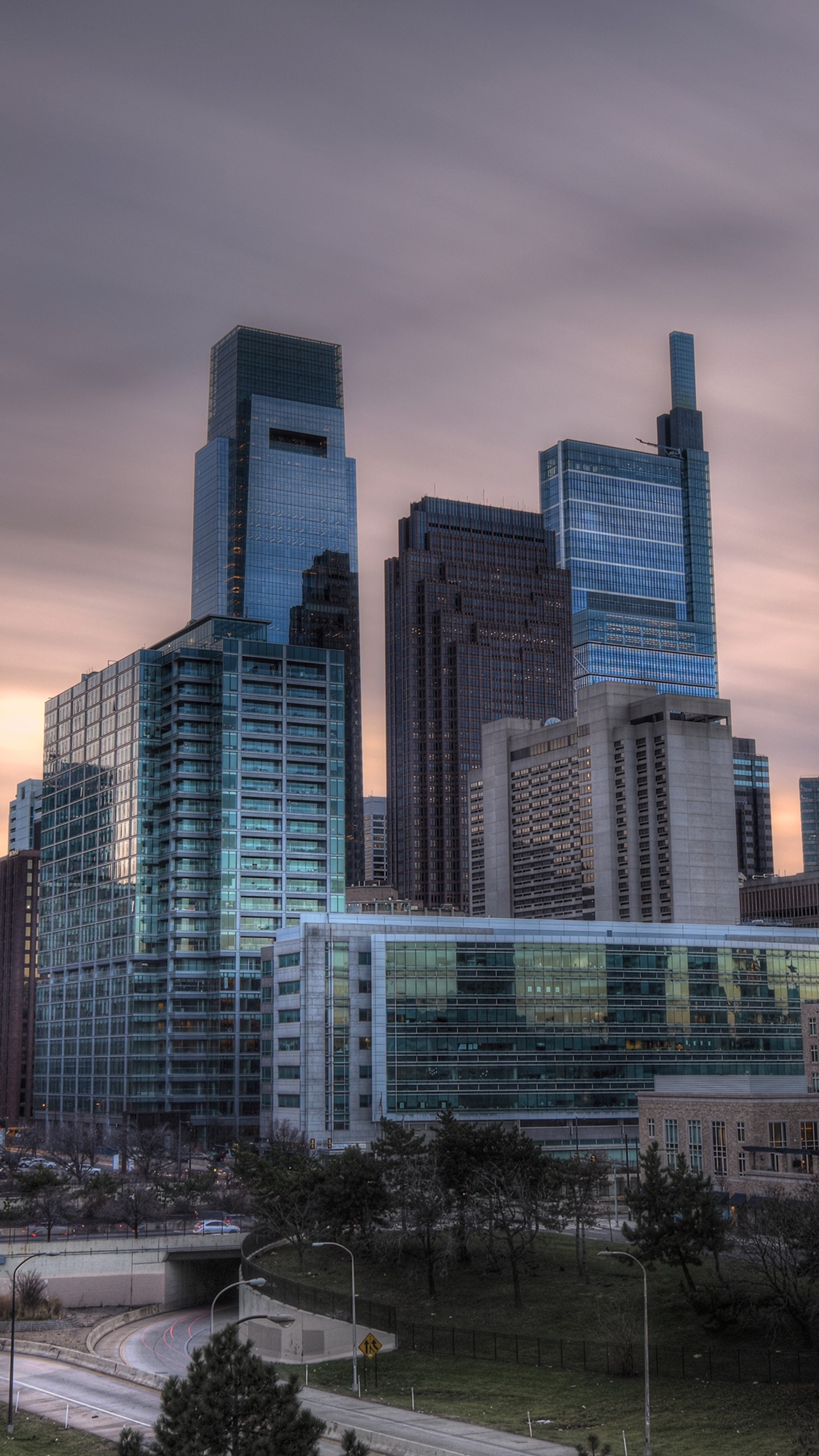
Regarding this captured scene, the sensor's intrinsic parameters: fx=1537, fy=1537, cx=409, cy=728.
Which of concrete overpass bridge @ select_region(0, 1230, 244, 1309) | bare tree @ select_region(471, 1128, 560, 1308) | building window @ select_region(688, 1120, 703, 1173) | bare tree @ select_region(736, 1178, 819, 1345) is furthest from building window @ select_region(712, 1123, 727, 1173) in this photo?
concrete overpass bridge @ select_region(0, 1230, 244, 1309)


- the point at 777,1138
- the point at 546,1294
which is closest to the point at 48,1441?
the point at 546,1294

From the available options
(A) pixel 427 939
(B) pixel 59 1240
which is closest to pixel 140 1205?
(B) pixel 59 1240

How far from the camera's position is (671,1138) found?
399ft

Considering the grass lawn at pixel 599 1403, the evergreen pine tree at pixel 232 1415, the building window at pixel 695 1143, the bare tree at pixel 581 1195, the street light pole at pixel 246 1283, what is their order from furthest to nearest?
the building window at pixel 695 1143
the bare tree at pixel 581 1195
the grass lawn at pixel 599 1403
the street light pole at pixel 246 1283
the evergreen pine tree at pixel 232 1415

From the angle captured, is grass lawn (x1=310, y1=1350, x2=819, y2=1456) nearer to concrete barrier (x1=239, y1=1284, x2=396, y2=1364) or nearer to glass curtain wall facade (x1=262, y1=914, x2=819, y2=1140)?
concrete barrier (x1=239, y1=1284, x2=396, y2=1364)

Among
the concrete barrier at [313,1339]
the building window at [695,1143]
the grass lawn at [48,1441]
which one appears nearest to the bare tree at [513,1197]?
the concrete barrier at [313,1339]

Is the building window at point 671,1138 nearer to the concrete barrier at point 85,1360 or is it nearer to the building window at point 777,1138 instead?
the building window at point 777,1138

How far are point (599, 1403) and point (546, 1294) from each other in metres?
24.2

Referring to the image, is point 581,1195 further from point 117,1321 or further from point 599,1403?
point 117,1321

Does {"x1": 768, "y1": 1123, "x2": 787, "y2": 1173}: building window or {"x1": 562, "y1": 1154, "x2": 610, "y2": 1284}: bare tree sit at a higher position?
{"x1": 768, "y1": 1123, "x2": 787, "y2": 1173}: building window

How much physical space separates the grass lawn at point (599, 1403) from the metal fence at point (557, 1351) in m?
1.25

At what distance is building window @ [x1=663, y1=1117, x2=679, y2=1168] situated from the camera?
121 meters

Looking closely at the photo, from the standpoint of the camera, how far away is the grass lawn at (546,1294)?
89188 mm

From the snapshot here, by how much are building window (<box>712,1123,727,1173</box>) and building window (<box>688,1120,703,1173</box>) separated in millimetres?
1317
